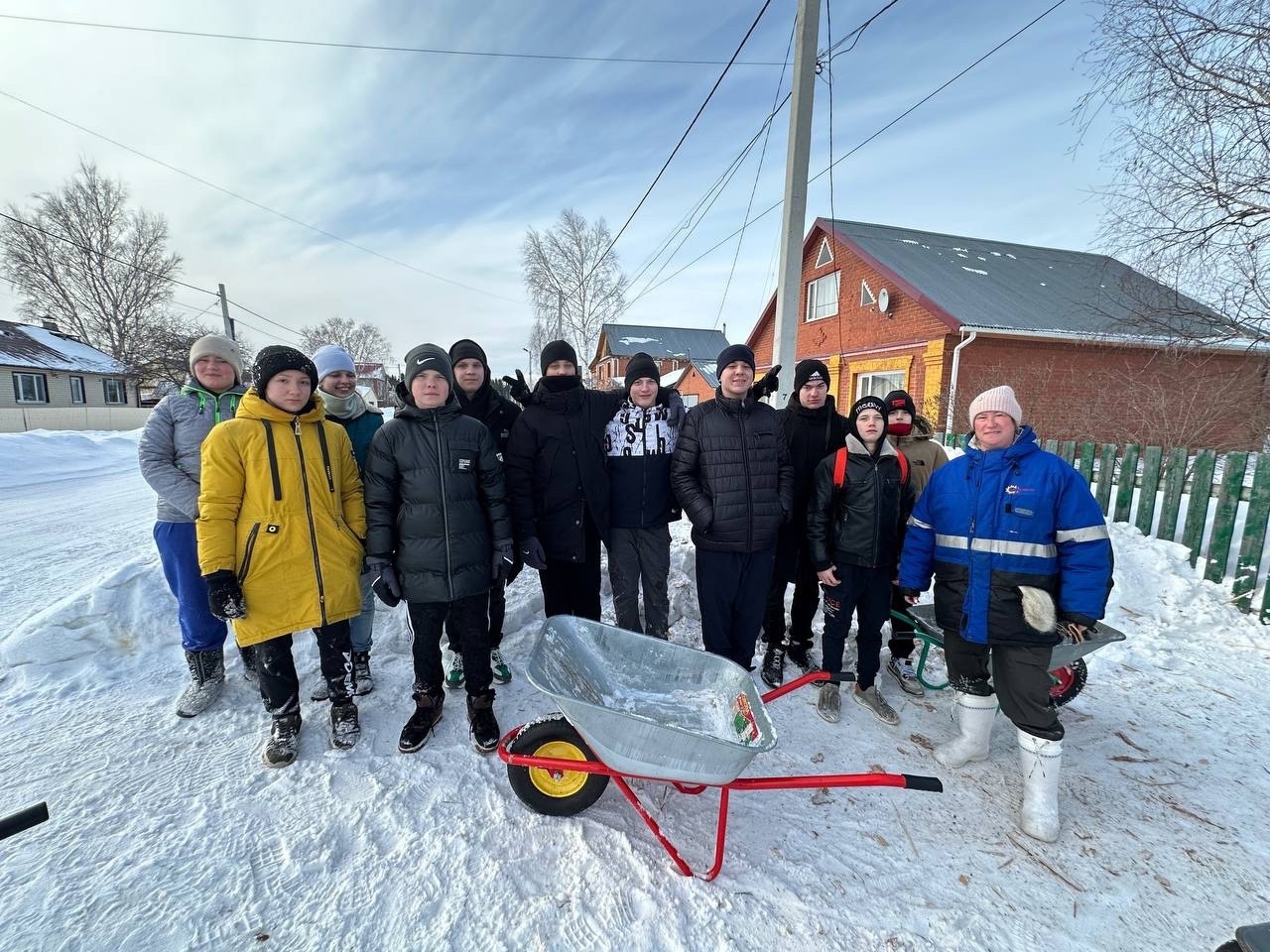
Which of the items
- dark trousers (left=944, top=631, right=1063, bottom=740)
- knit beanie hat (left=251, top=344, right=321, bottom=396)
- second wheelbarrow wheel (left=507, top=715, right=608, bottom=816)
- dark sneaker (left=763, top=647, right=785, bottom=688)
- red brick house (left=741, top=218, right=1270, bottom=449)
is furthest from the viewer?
red brick house (left=741, top=218, right=1270, bottom=449)

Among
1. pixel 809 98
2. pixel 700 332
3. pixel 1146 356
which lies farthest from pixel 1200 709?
pixel 700 332

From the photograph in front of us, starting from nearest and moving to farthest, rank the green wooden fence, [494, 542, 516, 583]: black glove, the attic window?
[494, 542, 516, 583]: black glove → the green wooden fence → the attic window

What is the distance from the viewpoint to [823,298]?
16625 millimetres

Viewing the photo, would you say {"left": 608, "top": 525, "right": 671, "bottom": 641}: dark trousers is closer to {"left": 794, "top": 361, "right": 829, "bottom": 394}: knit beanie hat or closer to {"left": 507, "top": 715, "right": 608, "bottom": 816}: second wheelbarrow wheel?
{"left": 507, "top": 715, "right": 608, "bottom": 816}: second wheelbarrow wheel

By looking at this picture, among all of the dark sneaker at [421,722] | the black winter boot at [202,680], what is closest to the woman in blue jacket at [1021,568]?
the dark sneaker at [421,722]

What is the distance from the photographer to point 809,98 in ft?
15.3

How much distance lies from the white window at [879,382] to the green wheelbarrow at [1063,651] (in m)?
12.0

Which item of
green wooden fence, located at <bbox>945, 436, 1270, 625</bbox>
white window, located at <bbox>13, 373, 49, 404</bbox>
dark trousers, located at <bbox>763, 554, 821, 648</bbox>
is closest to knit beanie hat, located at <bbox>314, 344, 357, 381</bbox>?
dark trousers, located at <bbox>763, 554, 821, 648</bbox>

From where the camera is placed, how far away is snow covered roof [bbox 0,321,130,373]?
23.6m

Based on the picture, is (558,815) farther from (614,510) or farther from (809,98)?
(809,98)

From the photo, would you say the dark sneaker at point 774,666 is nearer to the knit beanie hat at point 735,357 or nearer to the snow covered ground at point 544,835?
the snow covered ground at point 544,835

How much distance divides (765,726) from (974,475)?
1.54 m

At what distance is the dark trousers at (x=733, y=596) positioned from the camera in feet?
10.1

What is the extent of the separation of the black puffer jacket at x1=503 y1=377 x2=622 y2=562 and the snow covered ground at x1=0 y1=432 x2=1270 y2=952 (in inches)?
41.5
